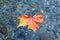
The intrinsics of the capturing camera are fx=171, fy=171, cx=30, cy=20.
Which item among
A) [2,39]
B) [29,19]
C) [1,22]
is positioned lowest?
[2,39]

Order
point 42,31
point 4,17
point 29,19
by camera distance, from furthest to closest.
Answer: point 4,17 < point 42,31 < point 29,19

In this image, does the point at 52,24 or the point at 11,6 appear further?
the point at 11,6

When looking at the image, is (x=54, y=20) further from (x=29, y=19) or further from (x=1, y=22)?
(x=1, y=22)

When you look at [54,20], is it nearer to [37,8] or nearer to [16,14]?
[37,8]

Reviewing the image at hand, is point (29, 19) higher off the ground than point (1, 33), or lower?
higher

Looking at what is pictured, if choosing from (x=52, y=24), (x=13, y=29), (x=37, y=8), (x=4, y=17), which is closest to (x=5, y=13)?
(x=4, y=17)

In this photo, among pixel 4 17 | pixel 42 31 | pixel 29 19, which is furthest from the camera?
pixel 4 17
